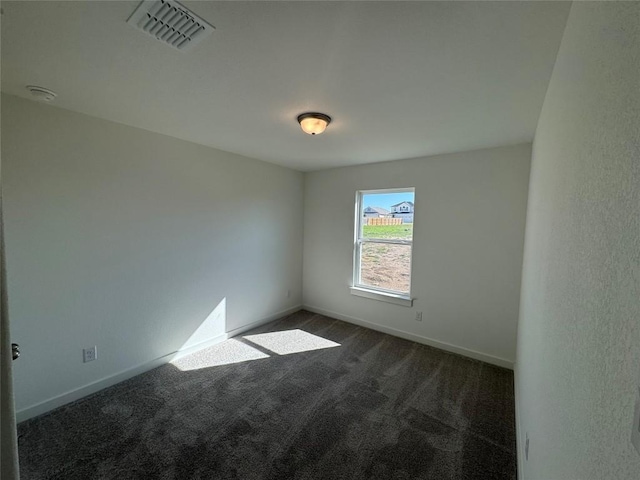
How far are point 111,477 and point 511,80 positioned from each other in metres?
3.32

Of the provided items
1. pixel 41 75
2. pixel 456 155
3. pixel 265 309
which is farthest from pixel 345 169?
pixel 41 75

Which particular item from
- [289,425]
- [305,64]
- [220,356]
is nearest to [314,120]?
[305,64]

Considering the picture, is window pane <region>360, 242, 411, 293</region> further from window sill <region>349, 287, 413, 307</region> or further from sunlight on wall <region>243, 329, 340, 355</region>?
sunlight on wall <region>243, 329, 340, 355</region>

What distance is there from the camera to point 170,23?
1219 mm

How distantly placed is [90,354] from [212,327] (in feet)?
3.89

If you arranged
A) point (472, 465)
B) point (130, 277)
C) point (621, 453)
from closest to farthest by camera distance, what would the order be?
point (621, 453), point (472, 465), point (130, 277)

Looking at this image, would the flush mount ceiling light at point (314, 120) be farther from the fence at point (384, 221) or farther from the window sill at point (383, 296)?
the window sill at point (383, 296)

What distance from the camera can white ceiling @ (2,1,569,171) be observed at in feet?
3.76

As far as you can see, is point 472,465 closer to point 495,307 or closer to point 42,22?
point 495,307

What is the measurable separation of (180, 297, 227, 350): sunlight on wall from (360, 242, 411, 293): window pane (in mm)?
1982

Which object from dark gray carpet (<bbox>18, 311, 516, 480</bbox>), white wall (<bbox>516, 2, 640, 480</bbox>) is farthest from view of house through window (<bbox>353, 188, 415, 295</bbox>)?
white wall (<bbox>516, 2, 640, 480</bbox>)

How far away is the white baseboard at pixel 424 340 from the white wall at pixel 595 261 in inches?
84.8

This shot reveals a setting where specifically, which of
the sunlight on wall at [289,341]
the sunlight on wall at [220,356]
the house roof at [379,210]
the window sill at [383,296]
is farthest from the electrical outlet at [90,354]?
the house roof at [379,210]

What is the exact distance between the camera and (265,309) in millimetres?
4062
